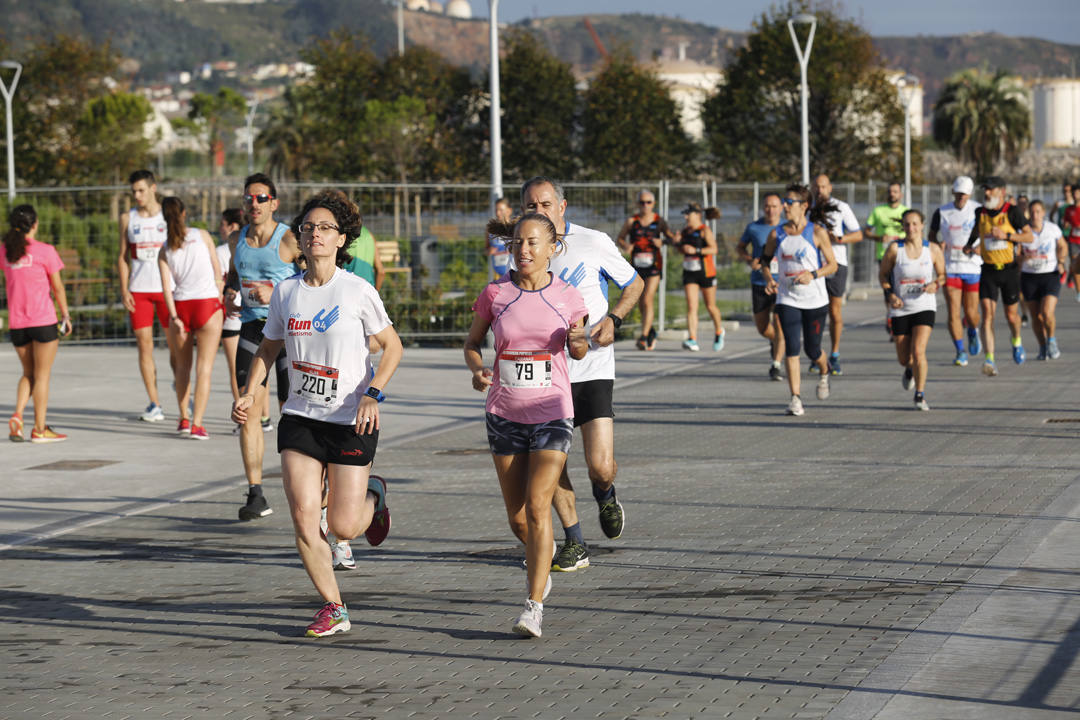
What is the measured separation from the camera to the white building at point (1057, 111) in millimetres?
171000

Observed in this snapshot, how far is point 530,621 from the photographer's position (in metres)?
5.93

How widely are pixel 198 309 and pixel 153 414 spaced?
1.69 meters

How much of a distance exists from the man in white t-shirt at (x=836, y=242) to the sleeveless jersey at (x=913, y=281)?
199 cm

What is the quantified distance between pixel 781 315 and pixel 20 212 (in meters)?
5.88

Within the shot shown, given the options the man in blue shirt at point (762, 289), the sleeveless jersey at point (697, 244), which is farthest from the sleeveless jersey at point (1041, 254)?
the sleeveless jersey at point (697, 244)

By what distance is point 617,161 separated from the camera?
176ft

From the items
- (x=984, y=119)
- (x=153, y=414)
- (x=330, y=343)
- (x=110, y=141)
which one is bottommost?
(x=153, y=414)

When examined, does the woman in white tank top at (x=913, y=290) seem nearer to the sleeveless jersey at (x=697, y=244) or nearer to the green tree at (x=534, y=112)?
the sleeveless jersey at (x=697, y=244)

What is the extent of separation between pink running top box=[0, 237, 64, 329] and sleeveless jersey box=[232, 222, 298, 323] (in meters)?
3.34

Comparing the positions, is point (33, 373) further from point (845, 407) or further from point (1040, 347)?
point (1040, 347)

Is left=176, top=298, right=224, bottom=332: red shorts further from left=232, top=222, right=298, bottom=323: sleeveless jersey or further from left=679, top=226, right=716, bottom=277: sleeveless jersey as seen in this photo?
left=679, top=226, right=716, bottom=277: sleeveless jersey

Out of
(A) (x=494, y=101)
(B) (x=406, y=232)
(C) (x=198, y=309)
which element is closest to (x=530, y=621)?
(C) (x=198, y=309)

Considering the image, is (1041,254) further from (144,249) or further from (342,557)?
(342,557)

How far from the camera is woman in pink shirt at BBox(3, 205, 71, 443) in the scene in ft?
39.4
